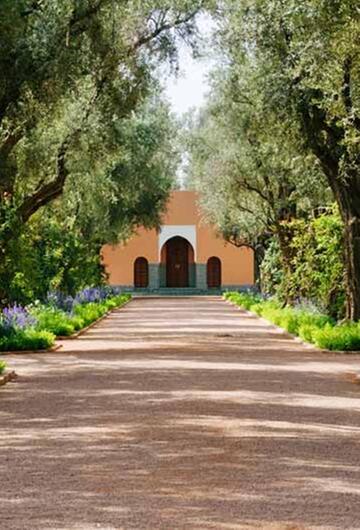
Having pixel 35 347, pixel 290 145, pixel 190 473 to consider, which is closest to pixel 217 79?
pixel 290 145

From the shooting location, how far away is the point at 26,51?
1653cm

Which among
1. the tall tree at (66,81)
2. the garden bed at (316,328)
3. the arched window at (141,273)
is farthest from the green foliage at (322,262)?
the arched window at (141,273)

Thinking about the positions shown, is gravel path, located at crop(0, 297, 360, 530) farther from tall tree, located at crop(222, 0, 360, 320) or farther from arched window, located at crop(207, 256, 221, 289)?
arched window, located at crop(207, 256, 221, 289)

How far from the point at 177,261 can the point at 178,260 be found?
0.28 ft

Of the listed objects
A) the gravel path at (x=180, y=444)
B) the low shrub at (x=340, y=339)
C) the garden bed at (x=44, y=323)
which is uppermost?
the garden bed at (x=44, y=323)

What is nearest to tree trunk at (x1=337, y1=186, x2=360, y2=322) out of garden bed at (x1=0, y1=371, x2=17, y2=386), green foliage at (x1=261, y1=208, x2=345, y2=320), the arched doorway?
green foliage at (x1=261, y1=208, x2=345, y2=320)

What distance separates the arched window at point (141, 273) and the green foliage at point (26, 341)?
48.3 meters

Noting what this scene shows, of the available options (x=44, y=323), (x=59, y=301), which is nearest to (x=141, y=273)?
(x=59, y=301)

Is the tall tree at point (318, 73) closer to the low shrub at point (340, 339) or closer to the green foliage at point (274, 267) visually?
the low shrub at point (340, 339)

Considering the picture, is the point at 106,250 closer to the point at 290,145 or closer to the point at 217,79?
the point at 217,79

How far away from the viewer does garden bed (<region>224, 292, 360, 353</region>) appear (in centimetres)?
2147

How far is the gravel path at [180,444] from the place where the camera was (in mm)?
→ 6680

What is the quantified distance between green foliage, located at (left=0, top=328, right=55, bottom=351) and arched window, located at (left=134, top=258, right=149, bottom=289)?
48.3 meters

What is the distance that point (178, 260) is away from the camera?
72375 mm
